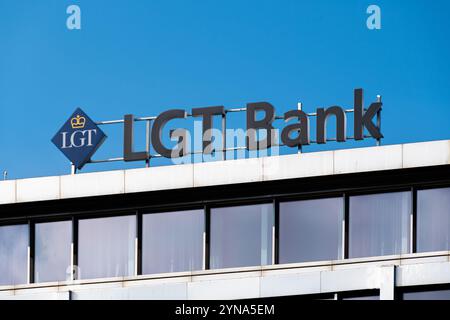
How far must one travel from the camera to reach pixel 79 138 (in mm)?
49375

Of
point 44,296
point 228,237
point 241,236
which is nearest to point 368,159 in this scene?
point 241,236

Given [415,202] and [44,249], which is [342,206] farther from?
[44,249]

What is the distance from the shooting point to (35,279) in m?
47.7

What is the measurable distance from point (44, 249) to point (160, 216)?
492 cm

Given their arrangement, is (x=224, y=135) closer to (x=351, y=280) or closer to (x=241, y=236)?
(x=241, y=236)

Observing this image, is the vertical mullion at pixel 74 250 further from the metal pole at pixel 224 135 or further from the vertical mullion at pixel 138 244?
the metal pole at pixel 224 135

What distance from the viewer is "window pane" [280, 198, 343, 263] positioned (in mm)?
44031

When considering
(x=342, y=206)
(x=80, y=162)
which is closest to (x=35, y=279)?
(x=80, y=162)

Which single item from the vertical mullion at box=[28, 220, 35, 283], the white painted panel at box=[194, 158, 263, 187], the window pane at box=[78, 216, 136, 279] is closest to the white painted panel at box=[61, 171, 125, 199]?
the window pane at box=[78, 216, 136, 279]

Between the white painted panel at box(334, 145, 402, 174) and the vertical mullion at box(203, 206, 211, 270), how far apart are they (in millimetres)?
5157

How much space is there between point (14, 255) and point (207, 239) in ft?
26.2

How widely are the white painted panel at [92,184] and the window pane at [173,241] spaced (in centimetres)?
166

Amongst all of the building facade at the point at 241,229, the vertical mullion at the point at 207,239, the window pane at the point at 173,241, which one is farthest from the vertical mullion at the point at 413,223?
the window pane at the point at 173,241

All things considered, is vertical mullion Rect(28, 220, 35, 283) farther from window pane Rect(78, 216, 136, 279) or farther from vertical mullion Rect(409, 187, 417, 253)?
vertical mullion Rect(409, 187, 417, 253)
